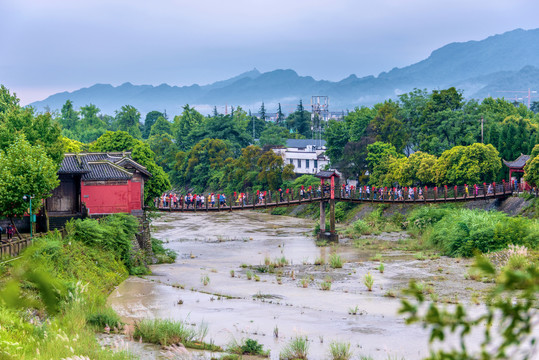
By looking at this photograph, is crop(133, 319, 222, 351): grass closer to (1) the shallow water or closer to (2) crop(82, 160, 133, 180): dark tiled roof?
(1) the shallow water

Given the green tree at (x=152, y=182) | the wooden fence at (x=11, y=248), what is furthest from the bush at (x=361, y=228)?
the wooden fence at (x=11, y=248)

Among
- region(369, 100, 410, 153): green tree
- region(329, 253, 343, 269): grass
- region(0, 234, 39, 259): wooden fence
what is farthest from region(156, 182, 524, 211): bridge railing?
region(0, 234, 39, 259): wooden fence

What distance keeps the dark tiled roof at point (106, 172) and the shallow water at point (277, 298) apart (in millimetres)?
6603

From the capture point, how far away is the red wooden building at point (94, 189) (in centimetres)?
4081

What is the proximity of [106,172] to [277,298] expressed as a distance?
673 inches

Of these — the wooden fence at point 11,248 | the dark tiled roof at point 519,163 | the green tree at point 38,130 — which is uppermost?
the green tree at point 38,130

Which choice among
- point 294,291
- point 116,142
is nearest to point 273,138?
point 116,142

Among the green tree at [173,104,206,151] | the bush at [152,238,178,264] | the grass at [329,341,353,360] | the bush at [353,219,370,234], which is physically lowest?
Answer: the grass at [329,341,353,360]

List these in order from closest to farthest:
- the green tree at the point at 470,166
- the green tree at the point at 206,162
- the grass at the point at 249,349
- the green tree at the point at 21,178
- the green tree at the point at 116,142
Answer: the grass at the point at 249,349, the green tree at the point at 21,178, the green tree at the point at 470,166, the green tree at the point at 116,142, the green tree at the point at 206,162

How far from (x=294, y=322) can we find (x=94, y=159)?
25.5 metres

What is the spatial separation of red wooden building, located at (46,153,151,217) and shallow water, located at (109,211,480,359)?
5.38 meters

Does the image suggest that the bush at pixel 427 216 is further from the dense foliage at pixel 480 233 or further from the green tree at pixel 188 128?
the green tree at pixel 188 128

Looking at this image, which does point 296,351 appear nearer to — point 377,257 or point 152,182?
point 377,257

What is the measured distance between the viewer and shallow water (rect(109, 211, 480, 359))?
23109 mm
